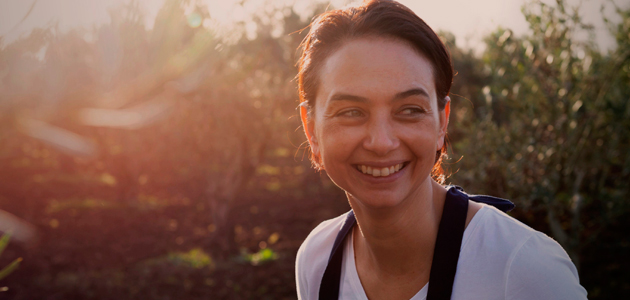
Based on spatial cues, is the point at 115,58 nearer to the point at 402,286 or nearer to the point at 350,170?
the point at 350,170

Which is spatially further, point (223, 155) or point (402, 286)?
point (223, 155)

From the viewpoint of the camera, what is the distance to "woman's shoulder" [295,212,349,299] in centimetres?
190

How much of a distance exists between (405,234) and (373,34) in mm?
839

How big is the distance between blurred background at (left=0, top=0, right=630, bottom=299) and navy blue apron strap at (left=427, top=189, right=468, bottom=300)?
1.15m

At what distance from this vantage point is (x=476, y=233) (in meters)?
1.48

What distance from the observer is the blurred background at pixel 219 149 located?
1.88 metres

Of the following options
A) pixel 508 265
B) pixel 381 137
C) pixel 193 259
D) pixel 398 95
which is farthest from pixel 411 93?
pixel 193 259

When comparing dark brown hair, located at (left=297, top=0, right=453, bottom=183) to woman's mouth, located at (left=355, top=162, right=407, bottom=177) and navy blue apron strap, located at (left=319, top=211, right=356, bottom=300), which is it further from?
navy blue apron strap, located at (left=319, top=211, right=356, bottom=300)

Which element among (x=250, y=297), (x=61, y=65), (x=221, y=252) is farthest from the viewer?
(x=221, y=252)

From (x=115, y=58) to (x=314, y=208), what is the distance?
27.0 feet

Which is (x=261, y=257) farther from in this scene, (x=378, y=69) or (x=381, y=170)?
(x=378, y=69)

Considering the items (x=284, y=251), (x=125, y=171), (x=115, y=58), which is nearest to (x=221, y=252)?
(x=284, y=251)

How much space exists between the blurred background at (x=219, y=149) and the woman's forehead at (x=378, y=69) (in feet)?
1.82

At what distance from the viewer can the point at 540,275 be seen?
1261mm
